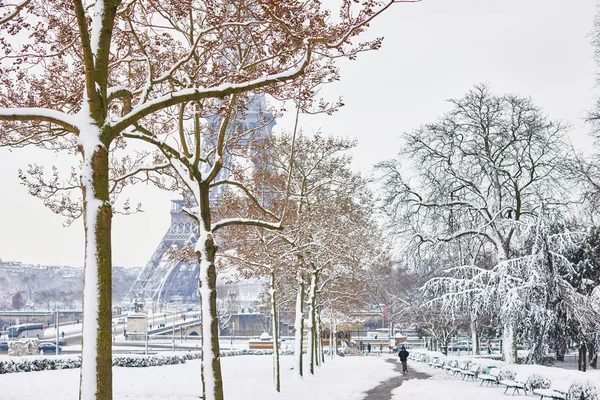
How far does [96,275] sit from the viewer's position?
7.10m

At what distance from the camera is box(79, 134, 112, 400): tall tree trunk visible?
7.01m

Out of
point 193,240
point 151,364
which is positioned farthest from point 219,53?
point 193,240

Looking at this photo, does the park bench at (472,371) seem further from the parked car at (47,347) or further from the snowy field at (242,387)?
the parked car at (47,347)

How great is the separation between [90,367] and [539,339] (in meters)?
20.1

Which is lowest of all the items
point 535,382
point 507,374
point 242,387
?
point 242,387

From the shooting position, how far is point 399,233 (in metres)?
27.1

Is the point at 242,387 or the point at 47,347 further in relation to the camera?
the point at 47,347

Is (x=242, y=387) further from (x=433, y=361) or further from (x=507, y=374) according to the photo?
(x=433, y=361)

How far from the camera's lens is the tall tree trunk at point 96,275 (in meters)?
7.01

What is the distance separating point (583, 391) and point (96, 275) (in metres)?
12.2

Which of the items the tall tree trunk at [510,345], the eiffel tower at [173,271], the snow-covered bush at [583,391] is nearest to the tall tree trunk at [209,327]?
the snow-covered bush at [583,391]

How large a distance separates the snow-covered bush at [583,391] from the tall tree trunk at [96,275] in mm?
11654

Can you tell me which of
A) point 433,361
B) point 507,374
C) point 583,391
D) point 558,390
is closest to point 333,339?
point 433,361

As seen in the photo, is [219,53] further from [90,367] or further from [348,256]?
[348,256]
